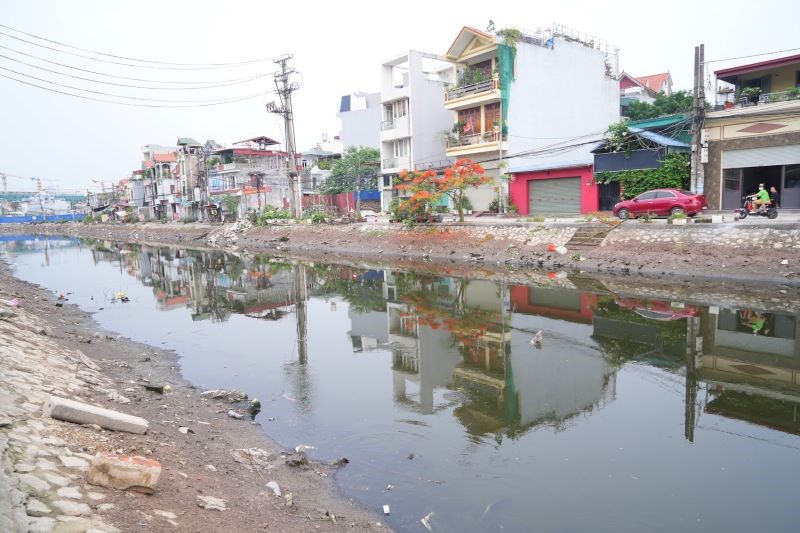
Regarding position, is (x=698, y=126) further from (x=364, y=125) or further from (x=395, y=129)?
(x=364, y=125)

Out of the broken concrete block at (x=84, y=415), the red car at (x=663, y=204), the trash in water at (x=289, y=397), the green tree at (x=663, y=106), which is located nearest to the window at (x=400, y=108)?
the green tree at (x=663, y=106)

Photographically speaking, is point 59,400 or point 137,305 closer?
point 59,400

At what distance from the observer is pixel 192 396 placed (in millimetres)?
9859

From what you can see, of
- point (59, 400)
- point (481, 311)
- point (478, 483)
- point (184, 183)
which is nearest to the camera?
point (59, 400)

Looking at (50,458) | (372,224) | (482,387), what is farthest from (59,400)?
(372,224)

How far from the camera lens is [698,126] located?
2484 cm

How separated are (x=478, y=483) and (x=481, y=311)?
1080 centimetres

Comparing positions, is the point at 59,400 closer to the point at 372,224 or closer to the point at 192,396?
the point at 192,396

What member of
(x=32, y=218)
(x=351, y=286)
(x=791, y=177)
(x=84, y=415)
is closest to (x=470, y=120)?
(x=351, y=286)

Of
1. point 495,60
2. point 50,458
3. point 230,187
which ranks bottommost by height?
point 50,458

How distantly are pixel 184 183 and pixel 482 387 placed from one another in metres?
71.7

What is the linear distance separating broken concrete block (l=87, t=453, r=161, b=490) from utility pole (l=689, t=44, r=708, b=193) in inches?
1038

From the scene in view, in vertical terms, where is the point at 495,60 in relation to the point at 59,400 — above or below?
above

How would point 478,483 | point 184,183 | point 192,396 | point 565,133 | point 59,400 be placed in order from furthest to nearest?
point 184,183 < point 565,133 < point 192,396 < point 478,483 < point 59,400
